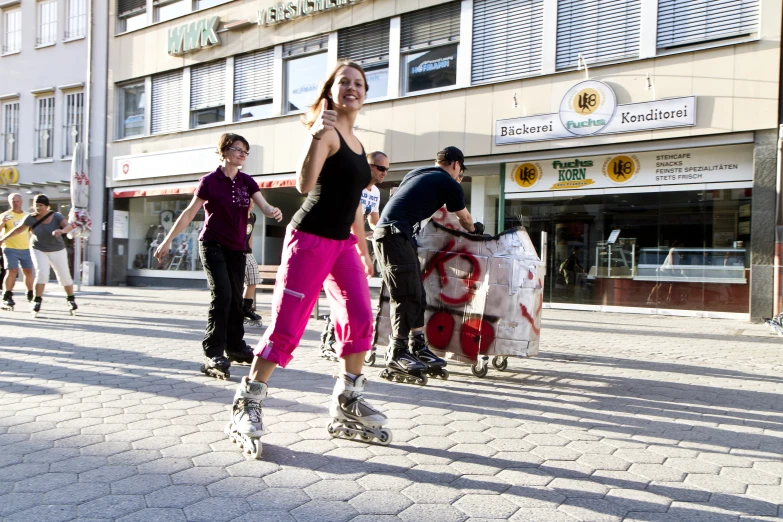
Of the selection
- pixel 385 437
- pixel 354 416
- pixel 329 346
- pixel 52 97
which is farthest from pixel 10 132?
pixel 385 437

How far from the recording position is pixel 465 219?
511cm

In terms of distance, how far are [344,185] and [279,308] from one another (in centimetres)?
69

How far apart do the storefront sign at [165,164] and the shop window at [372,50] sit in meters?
4.85

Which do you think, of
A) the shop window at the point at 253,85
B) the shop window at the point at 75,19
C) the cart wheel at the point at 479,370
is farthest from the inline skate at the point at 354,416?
the shop window at the point at 75,19

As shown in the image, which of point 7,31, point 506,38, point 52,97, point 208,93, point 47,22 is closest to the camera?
point 506,38

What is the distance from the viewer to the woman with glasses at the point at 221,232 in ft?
16.8

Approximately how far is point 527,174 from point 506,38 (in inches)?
113

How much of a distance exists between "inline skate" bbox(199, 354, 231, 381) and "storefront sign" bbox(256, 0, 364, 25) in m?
12.6

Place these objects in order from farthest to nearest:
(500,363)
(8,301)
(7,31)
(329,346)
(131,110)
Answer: (7,31) → (131,110) → (8,301) → (329,346) → (500,363)

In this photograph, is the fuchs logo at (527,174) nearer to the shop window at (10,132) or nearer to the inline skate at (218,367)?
the inline skate at (218,367)

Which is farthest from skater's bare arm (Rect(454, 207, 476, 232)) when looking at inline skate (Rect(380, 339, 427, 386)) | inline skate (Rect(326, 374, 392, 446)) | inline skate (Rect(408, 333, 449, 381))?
inline skate (Rect(326, 374, 392, 446))

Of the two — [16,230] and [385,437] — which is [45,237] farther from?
[385,437]

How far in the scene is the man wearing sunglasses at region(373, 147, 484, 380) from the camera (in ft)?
16.5

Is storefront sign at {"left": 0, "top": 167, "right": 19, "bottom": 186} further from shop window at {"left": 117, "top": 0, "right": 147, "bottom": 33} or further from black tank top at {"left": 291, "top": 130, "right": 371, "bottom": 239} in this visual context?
black tank top at {"left": 291, "top": 130, "right": 371, "bottom": 239}
